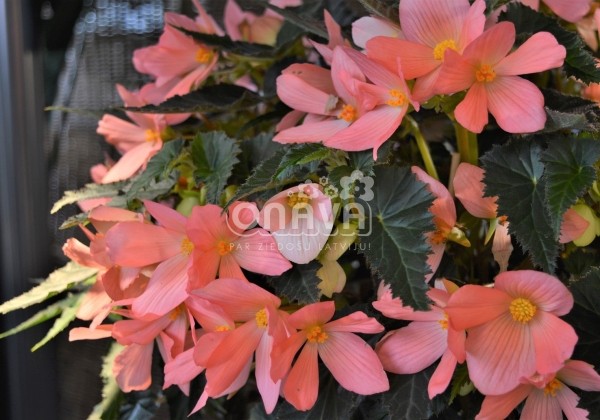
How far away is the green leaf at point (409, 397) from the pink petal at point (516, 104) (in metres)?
0.18

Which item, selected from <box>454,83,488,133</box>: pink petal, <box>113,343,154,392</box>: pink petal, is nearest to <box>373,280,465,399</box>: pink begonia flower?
<box>454,83,488,133</box>: pink petal

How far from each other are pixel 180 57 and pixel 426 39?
0.88ft

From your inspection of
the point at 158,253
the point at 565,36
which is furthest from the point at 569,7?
the point at 158,253

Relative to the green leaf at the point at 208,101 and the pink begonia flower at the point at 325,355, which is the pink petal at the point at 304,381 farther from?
the green leaf at the point at 208,101

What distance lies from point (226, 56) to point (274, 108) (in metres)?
0.07

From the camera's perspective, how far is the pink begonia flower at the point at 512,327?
374mm

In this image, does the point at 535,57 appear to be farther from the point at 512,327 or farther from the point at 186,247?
the point at 186,247

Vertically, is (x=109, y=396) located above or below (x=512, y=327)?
below

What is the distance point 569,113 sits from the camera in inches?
16.8

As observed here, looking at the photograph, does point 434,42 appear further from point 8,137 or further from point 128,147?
point 8,137

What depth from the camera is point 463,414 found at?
0.47 meters

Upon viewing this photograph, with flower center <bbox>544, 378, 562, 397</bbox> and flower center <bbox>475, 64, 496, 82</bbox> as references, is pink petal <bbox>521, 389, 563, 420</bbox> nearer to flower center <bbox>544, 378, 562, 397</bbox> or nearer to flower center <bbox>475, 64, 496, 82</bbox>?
flower center <bbox>544, 378, 562, 397</bbox>

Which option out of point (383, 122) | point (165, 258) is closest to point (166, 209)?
point (165, 258)

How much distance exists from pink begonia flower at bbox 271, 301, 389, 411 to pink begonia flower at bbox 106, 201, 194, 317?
0.29ft
